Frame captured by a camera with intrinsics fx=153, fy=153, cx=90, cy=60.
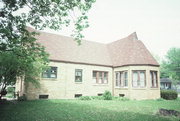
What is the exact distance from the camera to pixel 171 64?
7512 centimetres

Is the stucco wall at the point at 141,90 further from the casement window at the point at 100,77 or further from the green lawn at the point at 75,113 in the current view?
the green lawn at the point at 75,113

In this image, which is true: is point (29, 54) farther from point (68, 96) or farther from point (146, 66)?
point (146, 66)

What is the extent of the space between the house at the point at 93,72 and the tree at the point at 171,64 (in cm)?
5548

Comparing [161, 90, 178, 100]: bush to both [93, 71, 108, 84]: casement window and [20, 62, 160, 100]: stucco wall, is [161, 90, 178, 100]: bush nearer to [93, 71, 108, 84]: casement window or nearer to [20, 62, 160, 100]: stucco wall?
[20, 62, 160, 100]: stucco wall

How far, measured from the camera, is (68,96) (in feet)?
72.6

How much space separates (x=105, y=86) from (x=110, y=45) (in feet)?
31.4

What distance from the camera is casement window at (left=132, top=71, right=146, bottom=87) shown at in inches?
891

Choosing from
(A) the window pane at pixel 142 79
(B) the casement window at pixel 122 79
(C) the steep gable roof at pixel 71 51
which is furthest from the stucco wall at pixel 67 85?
(A) the window pane at pixel 142 79

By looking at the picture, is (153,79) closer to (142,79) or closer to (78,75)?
(142,79)

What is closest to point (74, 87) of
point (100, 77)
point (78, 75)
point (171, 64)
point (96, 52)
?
point (78, 75)

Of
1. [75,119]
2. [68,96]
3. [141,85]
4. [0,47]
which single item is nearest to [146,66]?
[141,85]

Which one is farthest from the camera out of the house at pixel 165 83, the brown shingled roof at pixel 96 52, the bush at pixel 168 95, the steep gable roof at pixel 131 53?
the house at pixel 165 83

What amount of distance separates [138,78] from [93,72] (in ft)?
23.7

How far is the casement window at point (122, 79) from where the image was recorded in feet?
78.2
